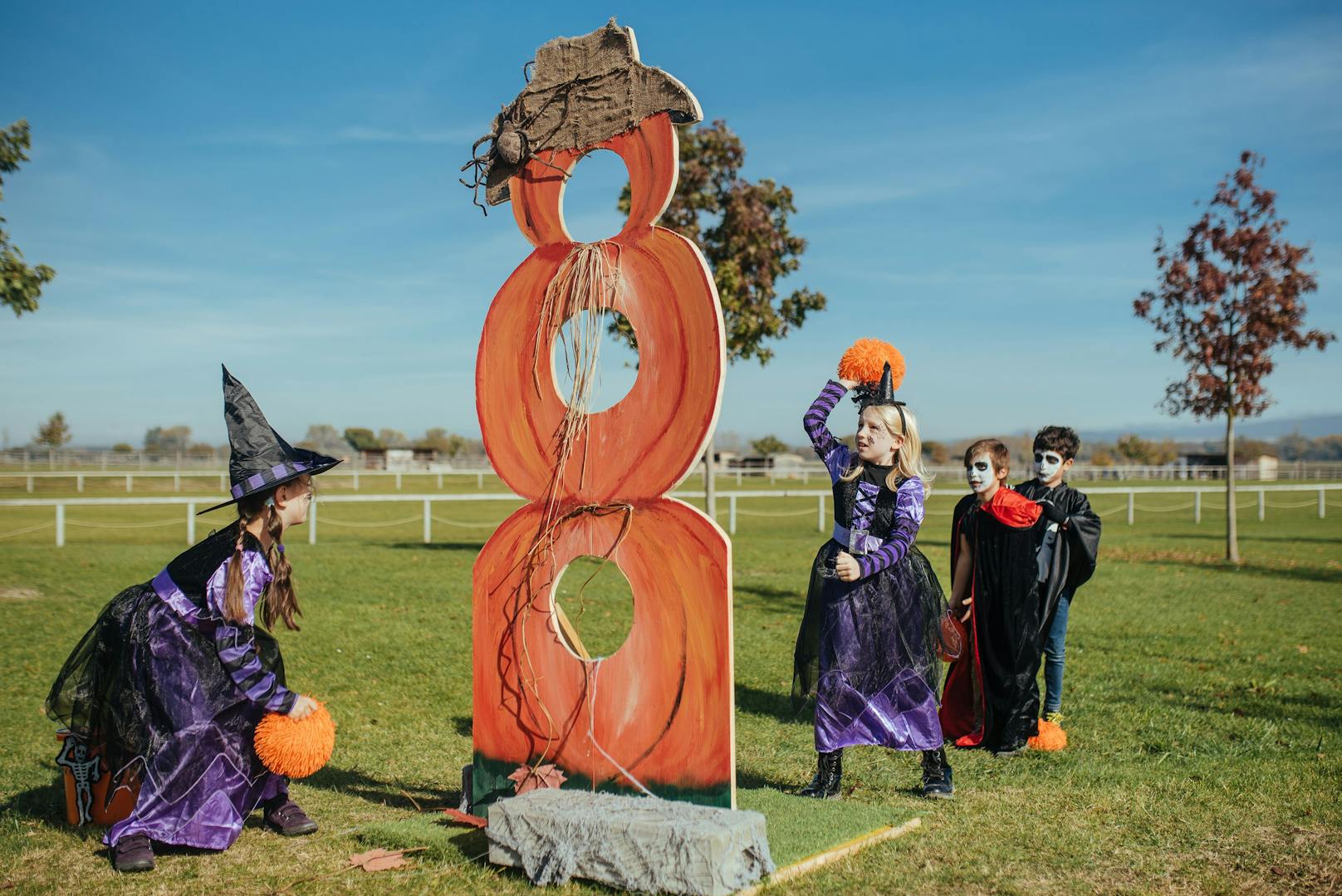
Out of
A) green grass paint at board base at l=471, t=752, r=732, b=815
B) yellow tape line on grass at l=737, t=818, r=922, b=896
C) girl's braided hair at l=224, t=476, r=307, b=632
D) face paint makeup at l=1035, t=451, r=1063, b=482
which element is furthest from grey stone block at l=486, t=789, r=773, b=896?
face paint makeup at l=1035, t=451, r=1063, b=482

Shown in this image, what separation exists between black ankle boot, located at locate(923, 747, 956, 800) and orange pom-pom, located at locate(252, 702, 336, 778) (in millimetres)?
2667

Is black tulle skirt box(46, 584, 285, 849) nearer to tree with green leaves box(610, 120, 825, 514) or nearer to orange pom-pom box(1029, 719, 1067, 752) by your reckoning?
orange pom-pom box(1029, 719, 1067, 752)

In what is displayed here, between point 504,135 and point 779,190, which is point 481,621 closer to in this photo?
point 504,135

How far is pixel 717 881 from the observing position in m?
3.39

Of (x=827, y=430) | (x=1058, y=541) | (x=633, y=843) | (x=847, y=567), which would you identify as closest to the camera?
(x=633, y=843)

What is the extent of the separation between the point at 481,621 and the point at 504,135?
2066 millimetres

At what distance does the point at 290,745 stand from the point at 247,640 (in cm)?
44

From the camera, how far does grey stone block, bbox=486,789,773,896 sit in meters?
3.43

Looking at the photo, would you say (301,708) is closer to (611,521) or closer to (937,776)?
(611,521)

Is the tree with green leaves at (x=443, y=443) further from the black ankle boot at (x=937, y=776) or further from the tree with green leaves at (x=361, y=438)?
the black ankle boot at (x=937, y=776)

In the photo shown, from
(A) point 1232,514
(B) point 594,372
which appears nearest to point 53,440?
(A) point 1232,514

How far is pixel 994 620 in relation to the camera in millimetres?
5812

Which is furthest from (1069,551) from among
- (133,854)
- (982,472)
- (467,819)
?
(133,854)

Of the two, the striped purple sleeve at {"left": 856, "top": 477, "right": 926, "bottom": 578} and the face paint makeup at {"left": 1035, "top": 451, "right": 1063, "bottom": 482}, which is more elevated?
the face paint makeup at {"left": 1035, "top": 451, "right": 1063, "bottom": 482}
